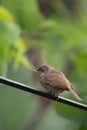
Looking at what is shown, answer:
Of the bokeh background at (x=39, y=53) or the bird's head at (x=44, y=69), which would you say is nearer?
the bird's head at (x=44, y=69)

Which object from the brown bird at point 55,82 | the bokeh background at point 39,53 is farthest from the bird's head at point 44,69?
the bokeh background at point 39,53

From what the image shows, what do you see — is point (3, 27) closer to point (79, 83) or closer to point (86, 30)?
point (79, 83)

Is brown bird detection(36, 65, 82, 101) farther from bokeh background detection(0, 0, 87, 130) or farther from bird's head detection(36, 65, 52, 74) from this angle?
bokeh background detection(0, 0, 87, 130)

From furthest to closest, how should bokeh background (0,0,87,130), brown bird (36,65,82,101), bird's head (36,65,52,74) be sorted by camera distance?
bokeh background (0,0,87,130)
bird's head (36,65,52,74)
brown bird (36,65,82,101)

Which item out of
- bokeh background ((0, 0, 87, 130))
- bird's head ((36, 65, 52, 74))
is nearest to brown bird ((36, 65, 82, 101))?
bird's head ((36, 65, 52, 74))

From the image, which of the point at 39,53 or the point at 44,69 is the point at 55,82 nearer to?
the point at 44,69

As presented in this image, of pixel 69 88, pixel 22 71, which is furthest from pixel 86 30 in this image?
pixel 69 88

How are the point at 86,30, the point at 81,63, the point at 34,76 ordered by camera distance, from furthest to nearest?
1. the point at 34,76
2. the point at 86,30
3. the point at 81,63

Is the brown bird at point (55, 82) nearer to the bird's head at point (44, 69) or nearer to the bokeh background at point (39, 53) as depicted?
the bird's head at point (44, 69)
